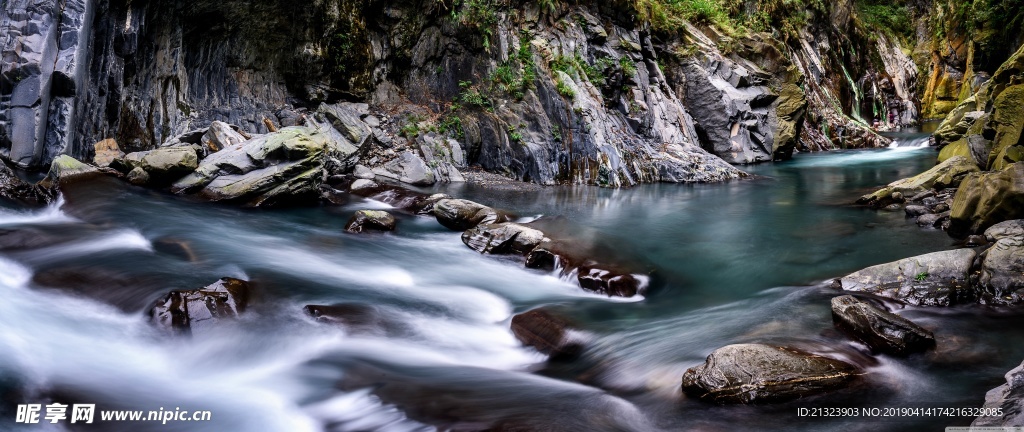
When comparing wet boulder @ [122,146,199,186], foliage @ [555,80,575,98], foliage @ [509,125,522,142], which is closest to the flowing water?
wet boulder @ [122,146,199,186]

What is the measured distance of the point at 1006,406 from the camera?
317cm

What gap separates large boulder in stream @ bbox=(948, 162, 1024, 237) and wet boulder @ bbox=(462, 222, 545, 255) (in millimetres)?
5525

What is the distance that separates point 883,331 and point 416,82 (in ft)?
46.7

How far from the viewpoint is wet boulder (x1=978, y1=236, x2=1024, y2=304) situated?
5500 mm

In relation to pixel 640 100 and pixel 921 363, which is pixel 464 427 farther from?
pixel 640 100

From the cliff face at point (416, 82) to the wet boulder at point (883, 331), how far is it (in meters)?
10.0

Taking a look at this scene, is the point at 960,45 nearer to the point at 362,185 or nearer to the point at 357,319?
the point at 362,185

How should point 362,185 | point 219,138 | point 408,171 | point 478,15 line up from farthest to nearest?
point 478,15 → point 408,171 → point 362,185 → point 219,138

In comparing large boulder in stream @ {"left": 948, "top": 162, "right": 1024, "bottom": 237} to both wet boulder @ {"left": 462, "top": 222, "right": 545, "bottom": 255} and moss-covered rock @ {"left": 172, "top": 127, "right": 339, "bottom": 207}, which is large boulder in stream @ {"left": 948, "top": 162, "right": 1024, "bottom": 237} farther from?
moss-covered rock @ {"left": 172, "top": 127, "right": 339, "bottom": 207}

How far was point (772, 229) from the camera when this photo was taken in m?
9.79

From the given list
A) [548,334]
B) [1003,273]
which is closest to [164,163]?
[548,334]

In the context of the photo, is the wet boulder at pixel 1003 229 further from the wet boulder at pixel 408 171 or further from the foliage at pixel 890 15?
the foliage at pixel 890 15

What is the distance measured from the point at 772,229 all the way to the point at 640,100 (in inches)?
321

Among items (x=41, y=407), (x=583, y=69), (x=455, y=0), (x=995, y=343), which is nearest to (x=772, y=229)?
(x=995, y=343)
